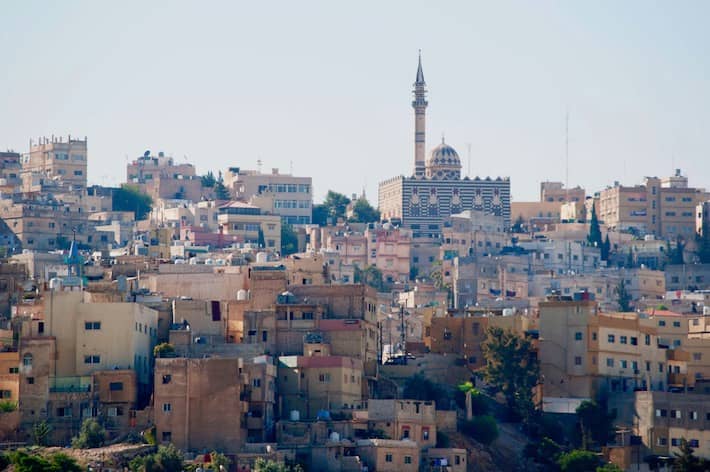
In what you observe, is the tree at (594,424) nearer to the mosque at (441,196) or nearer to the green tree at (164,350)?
the green tree at (164,350)

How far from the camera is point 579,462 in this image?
68.4 metres

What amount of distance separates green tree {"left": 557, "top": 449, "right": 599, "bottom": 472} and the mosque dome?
53.5 metres

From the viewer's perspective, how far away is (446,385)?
73750 millimetres

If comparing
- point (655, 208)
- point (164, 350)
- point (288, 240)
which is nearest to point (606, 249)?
point (655, 208)

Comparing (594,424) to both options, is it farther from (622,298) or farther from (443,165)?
(443,165)

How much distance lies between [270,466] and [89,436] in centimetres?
562

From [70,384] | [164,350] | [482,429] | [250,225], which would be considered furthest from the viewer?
[250,225]

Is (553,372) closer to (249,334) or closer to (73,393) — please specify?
(249,334)

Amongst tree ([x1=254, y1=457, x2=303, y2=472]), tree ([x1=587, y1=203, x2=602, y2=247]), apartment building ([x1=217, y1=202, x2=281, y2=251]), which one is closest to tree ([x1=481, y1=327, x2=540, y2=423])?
tree ([x1=254, y1=457, x2=303, y2=472])

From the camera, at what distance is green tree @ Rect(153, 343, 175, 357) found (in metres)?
68.2

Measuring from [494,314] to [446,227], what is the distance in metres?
33.0

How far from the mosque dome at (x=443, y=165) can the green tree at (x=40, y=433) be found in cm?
5846

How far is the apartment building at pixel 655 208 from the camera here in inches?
4705

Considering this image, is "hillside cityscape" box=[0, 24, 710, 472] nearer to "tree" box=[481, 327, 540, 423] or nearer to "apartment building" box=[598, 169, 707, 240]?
"tree" box=[481, 327, 540, 423]
